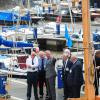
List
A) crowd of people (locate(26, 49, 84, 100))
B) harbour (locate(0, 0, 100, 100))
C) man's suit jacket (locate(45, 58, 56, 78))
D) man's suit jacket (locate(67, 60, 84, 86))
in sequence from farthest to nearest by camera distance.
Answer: man's suit jacket (locate(45, 58, 56, 78)) < crowd of people (locate(26, 49, 84, 100)) < man's suit jacket (locate(67, 60, 84, 86)) < harbour (locate(0, 0, 100, 100))

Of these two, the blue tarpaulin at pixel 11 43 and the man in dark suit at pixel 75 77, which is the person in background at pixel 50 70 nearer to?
the man in dark suit at pixel 75 77

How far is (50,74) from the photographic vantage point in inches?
593

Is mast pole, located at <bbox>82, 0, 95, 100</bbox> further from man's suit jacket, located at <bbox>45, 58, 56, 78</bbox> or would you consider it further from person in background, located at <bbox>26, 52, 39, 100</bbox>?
person in background, located at <bbox>26, 52, 39, 100</bbox>

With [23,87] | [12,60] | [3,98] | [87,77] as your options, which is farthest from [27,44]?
[87,77]

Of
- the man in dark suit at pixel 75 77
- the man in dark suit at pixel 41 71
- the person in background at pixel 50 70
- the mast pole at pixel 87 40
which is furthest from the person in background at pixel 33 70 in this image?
the mast pole at pixel 87 40

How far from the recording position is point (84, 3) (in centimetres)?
1139

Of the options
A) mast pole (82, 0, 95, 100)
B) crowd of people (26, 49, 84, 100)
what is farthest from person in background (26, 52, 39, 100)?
mast pole (82, 0, 95, 100)

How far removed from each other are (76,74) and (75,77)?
0.37 feet

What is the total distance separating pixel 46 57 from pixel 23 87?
3346mm

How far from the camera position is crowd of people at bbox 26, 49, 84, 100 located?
14195 millimetres

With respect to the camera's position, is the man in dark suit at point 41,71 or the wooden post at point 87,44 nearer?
the wooden post at point 87,44

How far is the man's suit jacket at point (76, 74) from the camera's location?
1404 cm

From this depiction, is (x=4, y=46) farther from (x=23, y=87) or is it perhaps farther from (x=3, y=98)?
(x=3, y=98)

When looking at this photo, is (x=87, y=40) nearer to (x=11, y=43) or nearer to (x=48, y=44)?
(x=11, y=43)
